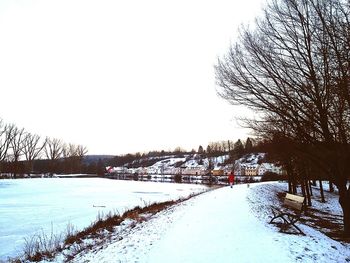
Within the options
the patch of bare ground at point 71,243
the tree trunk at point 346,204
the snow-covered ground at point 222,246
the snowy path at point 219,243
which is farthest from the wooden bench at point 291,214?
the patch of bare ground at point 71,243

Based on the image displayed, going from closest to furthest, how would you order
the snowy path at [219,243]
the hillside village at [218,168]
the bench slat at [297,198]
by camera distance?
the snowy path at [219,243]
the bench slat at [297,198]
the hillside village at [218,168]

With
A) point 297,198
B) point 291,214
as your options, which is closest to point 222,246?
point 291,214

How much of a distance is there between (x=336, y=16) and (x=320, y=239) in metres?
6.00

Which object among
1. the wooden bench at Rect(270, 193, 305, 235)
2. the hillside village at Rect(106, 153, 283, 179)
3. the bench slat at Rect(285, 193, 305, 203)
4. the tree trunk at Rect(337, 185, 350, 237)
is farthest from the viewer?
the hillside village at Rect(106, 153, 283, 179)

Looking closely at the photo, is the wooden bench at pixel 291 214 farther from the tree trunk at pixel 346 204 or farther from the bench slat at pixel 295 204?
the tree trunk at pixel 346 204

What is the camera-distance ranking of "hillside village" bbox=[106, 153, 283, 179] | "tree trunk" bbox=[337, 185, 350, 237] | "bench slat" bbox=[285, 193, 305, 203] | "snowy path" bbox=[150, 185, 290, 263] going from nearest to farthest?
"snowy path" bbox=[150, 185, 290, 263]
"bench slat" bbox=[285, 193, 305, 203]
"tree trunk" bbox=[337, 185, 350, 237]
"hillside village" bbox=[106, 153, 283, 179]

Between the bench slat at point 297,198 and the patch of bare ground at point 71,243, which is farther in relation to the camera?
the bench slat at point 297,198

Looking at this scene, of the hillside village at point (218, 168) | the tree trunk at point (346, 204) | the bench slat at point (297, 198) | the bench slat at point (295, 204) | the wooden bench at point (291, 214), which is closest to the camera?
the wooden bench at point (291, 214)

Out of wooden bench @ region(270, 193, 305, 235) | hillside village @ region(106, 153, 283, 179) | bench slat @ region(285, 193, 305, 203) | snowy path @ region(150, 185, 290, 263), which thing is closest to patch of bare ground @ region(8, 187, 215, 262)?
snowy path @ region(150, 185, 290, 263)

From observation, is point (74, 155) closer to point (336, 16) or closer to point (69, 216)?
point (69, 216)

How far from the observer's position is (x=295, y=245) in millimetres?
8195

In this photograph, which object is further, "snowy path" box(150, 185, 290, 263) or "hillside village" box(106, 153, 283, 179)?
"hillside village" box(106, 153, 283, 179)

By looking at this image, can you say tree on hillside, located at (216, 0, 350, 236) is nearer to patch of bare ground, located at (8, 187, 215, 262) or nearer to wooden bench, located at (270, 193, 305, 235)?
wooden bench, located at (270, 193, 305, 235)

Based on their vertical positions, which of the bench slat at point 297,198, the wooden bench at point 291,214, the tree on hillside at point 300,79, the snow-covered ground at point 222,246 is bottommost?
the snow-covered ground at point 222,246
